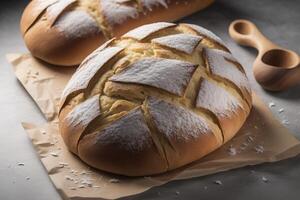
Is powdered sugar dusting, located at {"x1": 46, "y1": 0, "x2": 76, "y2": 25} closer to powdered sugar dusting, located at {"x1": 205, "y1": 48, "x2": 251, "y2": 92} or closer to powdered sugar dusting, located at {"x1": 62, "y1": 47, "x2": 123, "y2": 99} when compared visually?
powdered sugar dusting, located at {"x1": 62, "y1": 47, "x2": 123, "y2": 99}

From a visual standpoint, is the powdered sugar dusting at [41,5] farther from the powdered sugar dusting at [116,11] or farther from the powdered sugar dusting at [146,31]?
the powdered sugar dusting at [146,31]

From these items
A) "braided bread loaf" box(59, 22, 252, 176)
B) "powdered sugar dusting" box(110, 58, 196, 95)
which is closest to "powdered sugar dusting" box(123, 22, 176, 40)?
"braided bread loaf" box(59, 22, 252, 176)

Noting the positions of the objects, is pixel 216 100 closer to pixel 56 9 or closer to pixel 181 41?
pixel 181 41

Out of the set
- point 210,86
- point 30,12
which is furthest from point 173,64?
point 30,12

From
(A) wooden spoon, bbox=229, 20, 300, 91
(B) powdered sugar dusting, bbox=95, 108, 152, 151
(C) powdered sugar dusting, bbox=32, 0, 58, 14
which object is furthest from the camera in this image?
(C) powdered sugar dusting, bbox=32, 0, 58, 14

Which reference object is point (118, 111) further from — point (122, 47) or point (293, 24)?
point (293, 24)

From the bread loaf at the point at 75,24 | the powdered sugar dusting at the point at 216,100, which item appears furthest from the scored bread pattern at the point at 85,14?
the powdered sugar dusting at the point at 216,100
